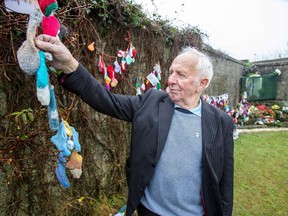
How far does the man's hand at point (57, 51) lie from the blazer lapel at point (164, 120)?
605 mm

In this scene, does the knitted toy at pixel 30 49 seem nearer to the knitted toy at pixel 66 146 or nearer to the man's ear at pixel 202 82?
the knitted toy at pixel 66 146

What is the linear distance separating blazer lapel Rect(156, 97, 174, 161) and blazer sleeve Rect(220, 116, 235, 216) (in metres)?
0.40

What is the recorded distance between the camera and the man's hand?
33.1 inches

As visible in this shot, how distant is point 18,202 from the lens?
6.10ft

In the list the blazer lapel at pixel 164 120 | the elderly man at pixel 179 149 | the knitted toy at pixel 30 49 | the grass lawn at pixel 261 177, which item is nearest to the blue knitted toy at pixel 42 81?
the knitted toy at pixel 30 49

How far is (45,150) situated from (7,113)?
1.41ft

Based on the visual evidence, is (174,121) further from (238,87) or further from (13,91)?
(238,87)

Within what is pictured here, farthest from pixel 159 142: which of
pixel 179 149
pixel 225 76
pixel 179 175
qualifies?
pixel 225 76

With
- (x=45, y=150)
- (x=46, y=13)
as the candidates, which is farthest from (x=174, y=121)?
(x=45, y=150)

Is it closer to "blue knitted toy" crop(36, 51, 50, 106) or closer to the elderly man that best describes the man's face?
the elderly man

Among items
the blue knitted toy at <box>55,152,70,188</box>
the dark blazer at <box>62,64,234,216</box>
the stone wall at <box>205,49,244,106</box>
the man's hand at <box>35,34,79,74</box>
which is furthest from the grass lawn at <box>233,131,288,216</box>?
the man's hand at <box>35,34,79,74</box>

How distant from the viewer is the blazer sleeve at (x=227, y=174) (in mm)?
1449

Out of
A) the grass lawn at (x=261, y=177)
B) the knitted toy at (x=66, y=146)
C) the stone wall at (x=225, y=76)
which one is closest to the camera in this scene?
the knitted toy at (x=66, y=146)

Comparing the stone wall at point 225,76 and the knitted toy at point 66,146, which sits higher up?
the stone wall at point 225,76
